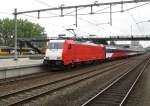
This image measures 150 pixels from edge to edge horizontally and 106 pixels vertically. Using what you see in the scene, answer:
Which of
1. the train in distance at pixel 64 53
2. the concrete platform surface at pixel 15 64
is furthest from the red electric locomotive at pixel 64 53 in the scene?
the concrete platform surface at pixel 15 64

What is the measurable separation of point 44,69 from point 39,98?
48.5 ft

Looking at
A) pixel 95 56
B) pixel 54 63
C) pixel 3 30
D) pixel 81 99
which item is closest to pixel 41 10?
pixel 54 63

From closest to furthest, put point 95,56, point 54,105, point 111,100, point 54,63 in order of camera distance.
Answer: point 54,105, point 111,100, point 54,63, point 95,56

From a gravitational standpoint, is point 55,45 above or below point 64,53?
above

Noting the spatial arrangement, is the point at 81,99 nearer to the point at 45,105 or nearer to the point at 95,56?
the point at 45,105

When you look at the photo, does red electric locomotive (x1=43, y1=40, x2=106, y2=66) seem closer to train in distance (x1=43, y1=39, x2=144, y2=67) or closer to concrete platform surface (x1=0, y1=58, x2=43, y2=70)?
train in distance (x1=43, y1=39, x2=144, y2=67)

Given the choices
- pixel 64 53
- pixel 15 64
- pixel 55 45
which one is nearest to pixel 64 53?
pixel 64 53

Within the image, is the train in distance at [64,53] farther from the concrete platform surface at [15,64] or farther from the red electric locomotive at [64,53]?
the concrete platform surface at [15,64]

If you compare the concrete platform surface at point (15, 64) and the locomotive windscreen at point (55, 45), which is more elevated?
the locomotive windscreen at point (55, 45)

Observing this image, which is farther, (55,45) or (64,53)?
(55,45)

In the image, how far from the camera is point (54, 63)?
25578 millimetres

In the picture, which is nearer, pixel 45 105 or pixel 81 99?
pixel 45 105

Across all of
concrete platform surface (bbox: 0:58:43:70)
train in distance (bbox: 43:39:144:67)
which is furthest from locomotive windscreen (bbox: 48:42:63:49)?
→ concrete platform surface (bbox: 0:58:43:70)

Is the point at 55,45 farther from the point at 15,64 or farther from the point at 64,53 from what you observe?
the point at 15,64
